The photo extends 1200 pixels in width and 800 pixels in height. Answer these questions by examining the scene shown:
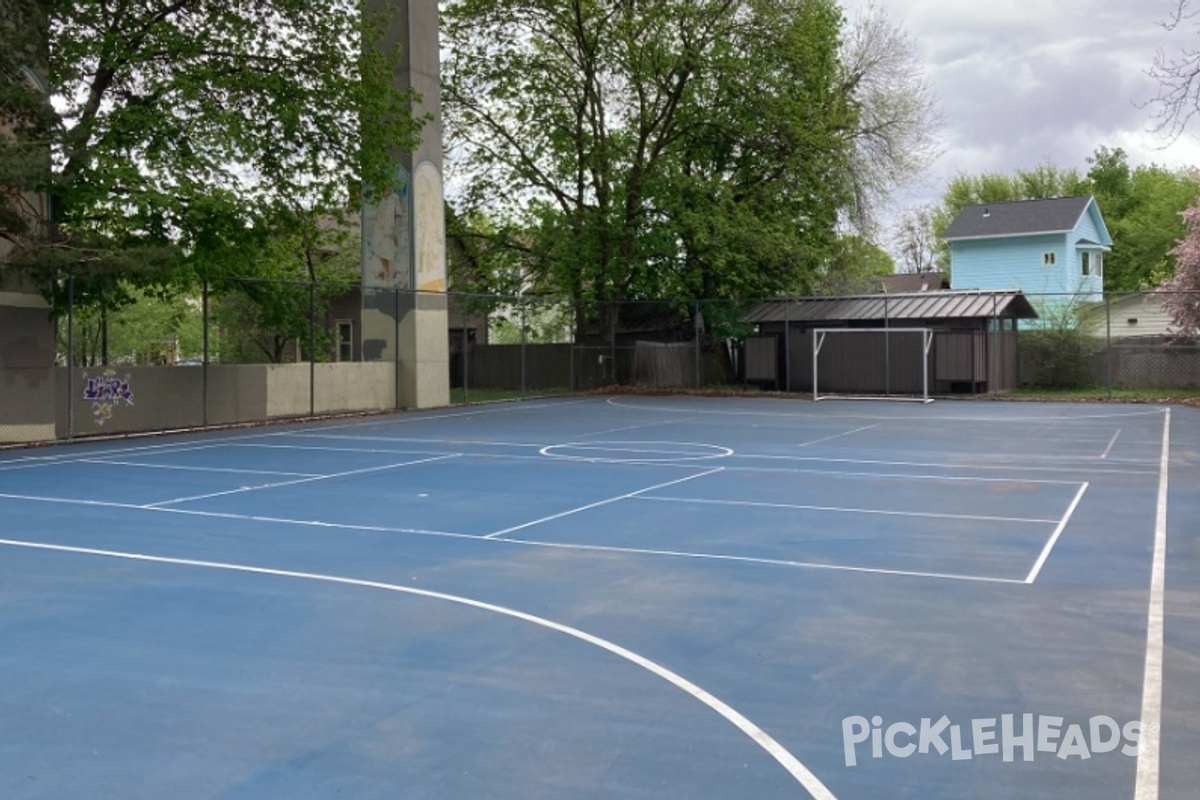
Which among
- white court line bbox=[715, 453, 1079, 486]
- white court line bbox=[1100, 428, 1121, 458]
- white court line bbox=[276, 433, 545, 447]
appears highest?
white court line bbox=[276, 433, 545, 447]

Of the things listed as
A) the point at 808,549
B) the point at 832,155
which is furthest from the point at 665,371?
the point at 808,549

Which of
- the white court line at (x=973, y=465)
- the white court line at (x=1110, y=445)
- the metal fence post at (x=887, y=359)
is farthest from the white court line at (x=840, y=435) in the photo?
the metal fence post at (x=887, y=359)

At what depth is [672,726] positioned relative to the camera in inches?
211

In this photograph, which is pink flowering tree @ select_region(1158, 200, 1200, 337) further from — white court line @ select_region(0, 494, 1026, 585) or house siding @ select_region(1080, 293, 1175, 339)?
white court line @ select_region(0, 494, 1026, 585)

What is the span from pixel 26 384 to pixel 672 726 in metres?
17.7

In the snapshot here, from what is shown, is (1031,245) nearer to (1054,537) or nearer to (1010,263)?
(1010,263)

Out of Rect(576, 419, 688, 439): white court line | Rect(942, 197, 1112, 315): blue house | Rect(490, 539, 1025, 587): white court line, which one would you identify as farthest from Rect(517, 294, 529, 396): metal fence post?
Rect(942, 197, 1112, 315): blue house

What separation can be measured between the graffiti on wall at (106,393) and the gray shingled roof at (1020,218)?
1666 inches

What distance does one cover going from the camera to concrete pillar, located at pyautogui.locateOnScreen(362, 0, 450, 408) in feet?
93.5

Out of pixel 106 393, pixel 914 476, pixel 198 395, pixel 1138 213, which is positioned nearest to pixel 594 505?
pixel 914 476

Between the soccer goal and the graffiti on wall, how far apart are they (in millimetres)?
17912

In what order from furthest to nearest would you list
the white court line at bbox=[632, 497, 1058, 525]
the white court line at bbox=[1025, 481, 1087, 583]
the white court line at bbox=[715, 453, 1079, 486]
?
the white court line at bbox=[715, 453, 1079, 486]
the white court line at bbox=[632, 497, 1058, 525]
the white court line at bbox=[1025, 481, 1087, 583]

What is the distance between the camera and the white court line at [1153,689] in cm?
465

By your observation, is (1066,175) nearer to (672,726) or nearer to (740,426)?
(740,426)
